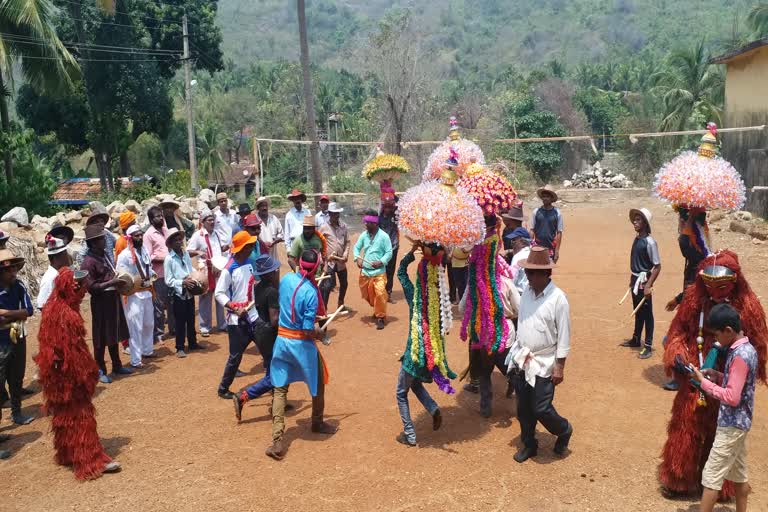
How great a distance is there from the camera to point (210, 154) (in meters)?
47.8

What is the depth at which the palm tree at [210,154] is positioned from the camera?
4744 cm

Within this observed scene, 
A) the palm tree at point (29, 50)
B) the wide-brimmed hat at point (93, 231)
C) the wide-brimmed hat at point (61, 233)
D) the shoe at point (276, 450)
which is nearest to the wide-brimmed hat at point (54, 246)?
the wide-brimmed hat at point (61, 233)

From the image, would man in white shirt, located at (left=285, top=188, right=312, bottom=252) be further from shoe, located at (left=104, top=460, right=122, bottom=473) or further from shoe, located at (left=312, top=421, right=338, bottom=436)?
shoe, located at (left=104, top=460, right=122, bottom=473)

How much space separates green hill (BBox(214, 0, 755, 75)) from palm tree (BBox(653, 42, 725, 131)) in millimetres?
61282

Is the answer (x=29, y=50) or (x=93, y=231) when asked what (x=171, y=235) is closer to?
(x=93, y=231)

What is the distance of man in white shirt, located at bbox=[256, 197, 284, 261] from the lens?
10.9 meters

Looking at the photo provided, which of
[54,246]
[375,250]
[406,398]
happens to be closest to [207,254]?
[375,250]

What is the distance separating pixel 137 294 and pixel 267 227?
122 inches

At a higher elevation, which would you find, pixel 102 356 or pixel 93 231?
pixel 93 231

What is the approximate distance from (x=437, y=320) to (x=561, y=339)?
1.18 metres

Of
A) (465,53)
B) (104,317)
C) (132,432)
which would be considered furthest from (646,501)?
(465,53)

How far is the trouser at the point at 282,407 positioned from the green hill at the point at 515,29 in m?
91.6

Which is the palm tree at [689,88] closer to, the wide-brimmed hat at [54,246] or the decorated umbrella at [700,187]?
the decorated umbrella at [700,187]

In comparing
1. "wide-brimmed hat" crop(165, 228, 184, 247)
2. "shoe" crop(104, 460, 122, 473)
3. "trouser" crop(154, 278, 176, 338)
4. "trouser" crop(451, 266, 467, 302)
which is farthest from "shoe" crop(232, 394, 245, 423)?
"trouser" crop(451, 266, 467, 302)
